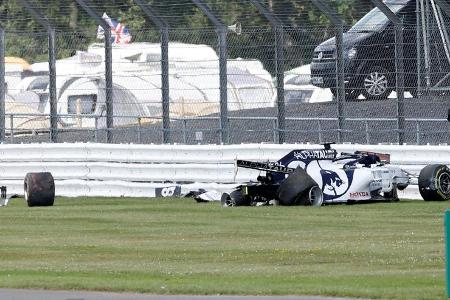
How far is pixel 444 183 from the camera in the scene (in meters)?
22.6

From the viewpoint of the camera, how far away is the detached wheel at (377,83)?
970 inches

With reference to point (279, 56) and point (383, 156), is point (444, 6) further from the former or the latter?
point (279, 56)

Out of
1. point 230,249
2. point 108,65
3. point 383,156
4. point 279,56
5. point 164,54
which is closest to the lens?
point 230,249

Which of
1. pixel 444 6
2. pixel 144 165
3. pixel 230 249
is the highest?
pixel 444 6

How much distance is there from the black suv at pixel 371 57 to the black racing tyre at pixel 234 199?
324cm

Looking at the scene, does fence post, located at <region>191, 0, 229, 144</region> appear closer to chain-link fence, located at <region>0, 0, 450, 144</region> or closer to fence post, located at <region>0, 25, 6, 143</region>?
chain-link fence, located at <region>0, 0, 450, 144</region>

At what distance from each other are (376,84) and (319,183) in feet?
9.49

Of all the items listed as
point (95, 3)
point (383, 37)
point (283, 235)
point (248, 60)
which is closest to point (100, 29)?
point (95, 3)

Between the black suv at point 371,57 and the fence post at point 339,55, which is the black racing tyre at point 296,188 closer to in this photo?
the fence post at point 339,55

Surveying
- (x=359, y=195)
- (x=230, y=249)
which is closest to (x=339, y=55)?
(x=359, y=195)


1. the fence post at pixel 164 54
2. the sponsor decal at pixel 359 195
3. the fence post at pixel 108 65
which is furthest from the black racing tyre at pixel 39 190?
the sponsor decal at pixel 359 195

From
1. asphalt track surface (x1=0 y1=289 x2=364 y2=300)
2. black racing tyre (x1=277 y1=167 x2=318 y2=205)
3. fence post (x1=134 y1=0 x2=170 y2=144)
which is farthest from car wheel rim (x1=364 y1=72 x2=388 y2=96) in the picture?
asphalt track surface (x1=0 y1=289 x2=364 y2=300)

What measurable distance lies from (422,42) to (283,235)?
802cm

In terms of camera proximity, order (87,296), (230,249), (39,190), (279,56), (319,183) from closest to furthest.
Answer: (87,296), (230,249), (319,183), (39,190), (279,56)
